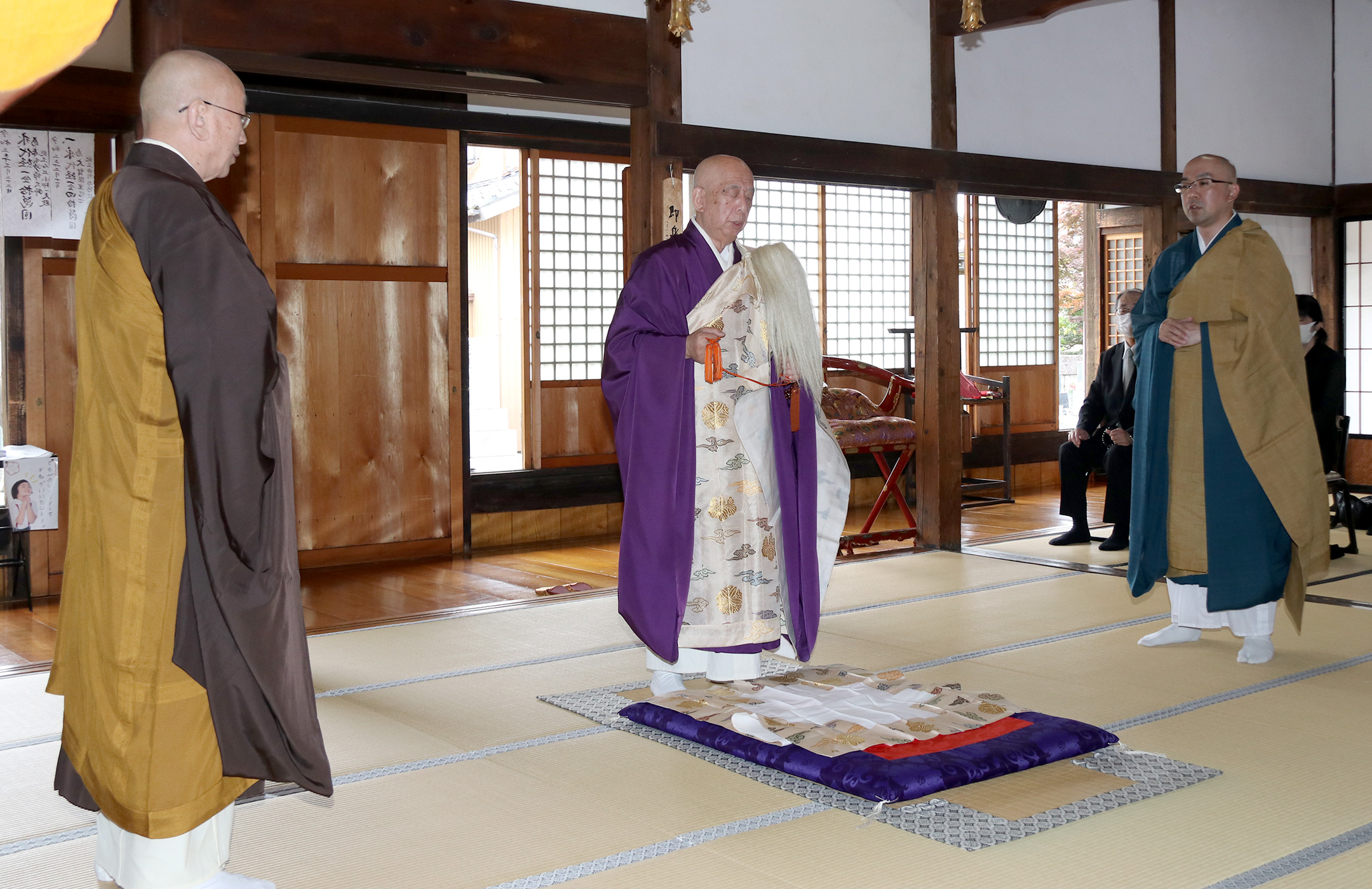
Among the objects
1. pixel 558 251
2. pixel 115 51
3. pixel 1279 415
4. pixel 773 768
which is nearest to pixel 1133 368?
pixel 1279 415

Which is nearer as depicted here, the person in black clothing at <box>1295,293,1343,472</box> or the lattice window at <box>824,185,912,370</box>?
the person in black clothing at <box>1295,293,1343,472</box>

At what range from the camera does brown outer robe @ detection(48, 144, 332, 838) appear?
1.82 meters

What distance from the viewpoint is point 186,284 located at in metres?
1.81

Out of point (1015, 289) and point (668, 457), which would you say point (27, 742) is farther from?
point (1015, 289)

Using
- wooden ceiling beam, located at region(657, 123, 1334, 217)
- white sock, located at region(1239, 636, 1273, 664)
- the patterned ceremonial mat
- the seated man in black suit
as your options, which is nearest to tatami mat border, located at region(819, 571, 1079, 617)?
the seated man in black suit

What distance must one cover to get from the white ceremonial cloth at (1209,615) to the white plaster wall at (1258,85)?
150 inches

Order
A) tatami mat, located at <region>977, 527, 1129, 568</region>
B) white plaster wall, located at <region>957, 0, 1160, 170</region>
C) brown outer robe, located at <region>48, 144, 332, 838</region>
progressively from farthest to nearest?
white plaster wall, located at <region>957, 0, 1160, 170</region>, tatami mat, located at <region>977, 527, 1129, 568</region>, brown outer robe, located at <region>48, 144, 332, 838</region>

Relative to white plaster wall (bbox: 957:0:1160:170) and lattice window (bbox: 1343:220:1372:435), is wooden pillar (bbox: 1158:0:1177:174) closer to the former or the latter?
white plaster wall (bbox: 957:0:1160:170)

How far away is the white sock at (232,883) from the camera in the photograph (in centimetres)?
194

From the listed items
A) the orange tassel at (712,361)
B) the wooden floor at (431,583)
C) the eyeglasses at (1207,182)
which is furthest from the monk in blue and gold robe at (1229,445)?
the wooden floor at (431,583)

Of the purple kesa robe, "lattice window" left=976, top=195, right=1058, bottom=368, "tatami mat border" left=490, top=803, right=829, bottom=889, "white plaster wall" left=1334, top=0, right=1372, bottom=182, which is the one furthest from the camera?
"lattice window" left=976, top=195, right=1058, bottom=368

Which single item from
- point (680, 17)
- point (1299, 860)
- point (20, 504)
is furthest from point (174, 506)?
point (20, 504)

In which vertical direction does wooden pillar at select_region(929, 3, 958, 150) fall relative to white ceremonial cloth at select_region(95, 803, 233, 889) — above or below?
above

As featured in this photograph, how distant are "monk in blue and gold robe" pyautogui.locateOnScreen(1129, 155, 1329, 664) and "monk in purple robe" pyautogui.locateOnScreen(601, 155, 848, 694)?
1.27 m
